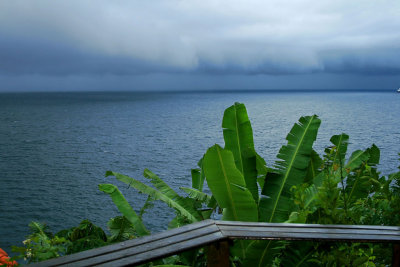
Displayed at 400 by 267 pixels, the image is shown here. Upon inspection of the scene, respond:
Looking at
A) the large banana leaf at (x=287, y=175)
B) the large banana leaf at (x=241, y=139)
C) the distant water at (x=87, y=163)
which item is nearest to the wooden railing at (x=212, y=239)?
the large banana leaf at (x=287, y=175)

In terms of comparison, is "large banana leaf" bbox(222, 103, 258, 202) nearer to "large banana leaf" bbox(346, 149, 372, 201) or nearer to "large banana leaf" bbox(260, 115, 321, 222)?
"large banana leaf" bbox(260, 115, 321, 222)

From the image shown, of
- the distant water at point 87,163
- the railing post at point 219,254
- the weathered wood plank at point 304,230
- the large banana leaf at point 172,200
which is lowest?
the distant water at point 87,163

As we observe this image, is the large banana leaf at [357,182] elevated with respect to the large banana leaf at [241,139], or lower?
lower

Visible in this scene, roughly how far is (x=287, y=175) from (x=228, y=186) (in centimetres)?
113

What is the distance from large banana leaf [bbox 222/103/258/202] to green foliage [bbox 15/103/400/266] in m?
0.02

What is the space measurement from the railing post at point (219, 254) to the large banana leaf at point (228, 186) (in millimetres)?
2719

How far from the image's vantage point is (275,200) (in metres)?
5.22

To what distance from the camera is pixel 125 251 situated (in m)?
1.89

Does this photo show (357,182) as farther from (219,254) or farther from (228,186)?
(219,254)

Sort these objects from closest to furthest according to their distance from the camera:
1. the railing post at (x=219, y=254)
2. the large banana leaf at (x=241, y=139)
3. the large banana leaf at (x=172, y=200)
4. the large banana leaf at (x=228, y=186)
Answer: the railing post at (x=219, y=254) → the large banana leaf at (x=228, y=186) → the large banana leaf at (x=172, y=200) → the large banana leaf at (x=241, y=139)

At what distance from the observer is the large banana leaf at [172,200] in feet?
17.7

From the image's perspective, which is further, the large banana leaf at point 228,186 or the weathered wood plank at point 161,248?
the large banana leaf at point 228,186

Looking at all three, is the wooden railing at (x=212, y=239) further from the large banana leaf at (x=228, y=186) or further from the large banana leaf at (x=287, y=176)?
the large banana leaf at (x=287, y=176)

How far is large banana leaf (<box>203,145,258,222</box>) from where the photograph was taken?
4.75 metres
